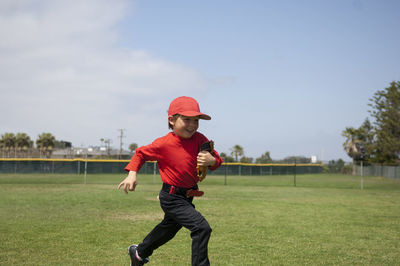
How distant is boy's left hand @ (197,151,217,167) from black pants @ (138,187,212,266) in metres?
0.45

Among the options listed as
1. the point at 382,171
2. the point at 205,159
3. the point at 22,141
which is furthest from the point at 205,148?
the point at 22,141

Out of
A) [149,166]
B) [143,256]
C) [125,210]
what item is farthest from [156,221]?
[149,166]

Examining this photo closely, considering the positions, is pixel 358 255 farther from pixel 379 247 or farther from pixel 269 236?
pixel 269 236

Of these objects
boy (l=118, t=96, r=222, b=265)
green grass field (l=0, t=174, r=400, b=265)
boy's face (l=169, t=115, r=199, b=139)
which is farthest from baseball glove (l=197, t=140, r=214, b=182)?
green grass field (l=0, t=174, r=400, b=265)

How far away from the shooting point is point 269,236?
24.4ft

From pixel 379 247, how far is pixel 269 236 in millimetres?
1873

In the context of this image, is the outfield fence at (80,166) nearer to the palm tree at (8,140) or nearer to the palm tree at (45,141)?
the palm tree at (45,141)

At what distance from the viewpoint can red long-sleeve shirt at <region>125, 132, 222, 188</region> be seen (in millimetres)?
3998

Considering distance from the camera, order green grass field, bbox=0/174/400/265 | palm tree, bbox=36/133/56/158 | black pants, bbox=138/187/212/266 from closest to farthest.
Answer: black pants, bbox=138/187/212/266 → green grass field, bbox=0/174/400/265 → palm tree, bbox=36/133/56/158

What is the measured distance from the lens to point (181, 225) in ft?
13.6

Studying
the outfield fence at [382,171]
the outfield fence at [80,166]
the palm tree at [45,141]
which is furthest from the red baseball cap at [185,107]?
the palm tree at [45,141]

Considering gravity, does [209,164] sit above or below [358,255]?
above

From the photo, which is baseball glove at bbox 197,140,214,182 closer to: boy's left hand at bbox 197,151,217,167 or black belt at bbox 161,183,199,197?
boy's left hand at bbox 197,151,217,167

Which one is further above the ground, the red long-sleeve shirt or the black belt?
the red long-sleeve shirt
